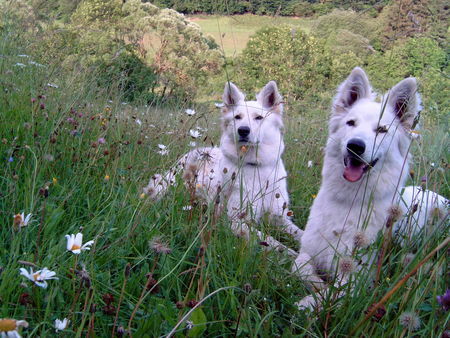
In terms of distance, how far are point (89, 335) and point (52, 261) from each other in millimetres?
514

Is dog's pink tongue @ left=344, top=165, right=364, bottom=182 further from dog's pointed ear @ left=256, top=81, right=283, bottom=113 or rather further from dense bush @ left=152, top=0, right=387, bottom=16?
dog's pointed ear @ left=256, top=81, right=283, bottom=113

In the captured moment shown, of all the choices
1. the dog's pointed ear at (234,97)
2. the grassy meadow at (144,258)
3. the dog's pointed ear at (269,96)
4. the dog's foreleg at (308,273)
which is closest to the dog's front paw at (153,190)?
the grassy meadow at (144,258)

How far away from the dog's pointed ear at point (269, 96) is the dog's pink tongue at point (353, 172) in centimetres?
212

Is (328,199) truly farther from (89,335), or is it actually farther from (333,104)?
(89,335)

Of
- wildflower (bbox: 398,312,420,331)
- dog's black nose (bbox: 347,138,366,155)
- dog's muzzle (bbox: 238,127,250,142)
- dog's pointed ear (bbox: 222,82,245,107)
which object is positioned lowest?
dog's muzzle (bbox: 238,127,250,142)

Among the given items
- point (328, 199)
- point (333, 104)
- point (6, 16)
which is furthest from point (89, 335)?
point (6, 16)

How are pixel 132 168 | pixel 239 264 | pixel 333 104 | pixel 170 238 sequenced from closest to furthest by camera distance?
1. pixel 239 264
2. pixel 170 238
3. pixel 132 168
4. pixel 333 104

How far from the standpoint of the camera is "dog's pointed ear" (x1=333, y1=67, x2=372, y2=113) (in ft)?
9.82

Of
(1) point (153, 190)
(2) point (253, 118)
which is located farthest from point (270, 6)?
(2) point (253, 118)

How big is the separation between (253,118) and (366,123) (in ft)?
6.17

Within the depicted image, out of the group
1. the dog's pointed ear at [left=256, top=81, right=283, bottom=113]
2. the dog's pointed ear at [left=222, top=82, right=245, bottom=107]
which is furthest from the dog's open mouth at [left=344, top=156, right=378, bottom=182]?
the dog's pointed ear at [left=222, top=82, right=245, bottom=107]

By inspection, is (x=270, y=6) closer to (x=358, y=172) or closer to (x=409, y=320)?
(x=358, y=172)

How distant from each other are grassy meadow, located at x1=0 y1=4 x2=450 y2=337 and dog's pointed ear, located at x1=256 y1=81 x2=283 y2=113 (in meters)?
1.49

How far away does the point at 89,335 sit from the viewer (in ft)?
3.14
